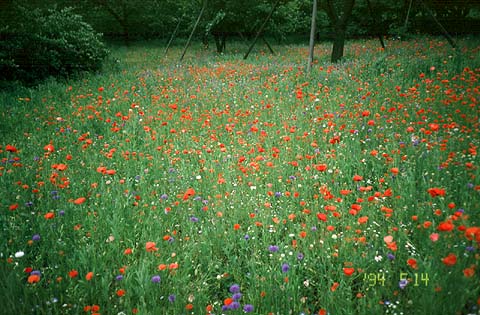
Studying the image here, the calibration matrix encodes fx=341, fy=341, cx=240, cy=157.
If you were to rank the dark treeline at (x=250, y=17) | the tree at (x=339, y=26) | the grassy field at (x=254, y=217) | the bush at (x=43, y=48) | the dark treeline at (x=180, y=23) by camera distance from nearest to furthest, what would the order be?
the grassy field at (x=254, y=217), the bush at (x=43, y=48), the dark treeline at (x=180, y=23), the tree at (x=339, y=26), the dark treeline at (x=250, y=17)

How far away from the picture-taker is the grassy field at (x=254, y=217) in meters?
2.23

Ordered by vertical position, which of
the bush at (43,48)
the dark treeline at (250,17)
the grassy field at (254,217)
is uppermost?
the dark treeline at (250,17)

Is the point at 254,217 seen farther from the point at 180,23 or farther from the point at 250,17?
the point at 180,23

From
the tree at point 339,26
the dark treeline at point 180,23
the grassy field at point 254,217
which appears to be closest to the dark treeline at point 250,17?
the dark treeline at point 180,23

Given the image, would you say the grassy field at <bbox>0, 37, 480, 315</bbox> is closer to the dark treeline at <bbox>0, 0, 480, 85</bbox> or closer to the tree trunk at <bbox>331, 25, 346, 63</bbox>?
the dark treeline at <bbox>0, 0, 480, 85</bbox>

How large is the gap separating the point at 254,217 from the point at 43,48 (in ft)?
37.9

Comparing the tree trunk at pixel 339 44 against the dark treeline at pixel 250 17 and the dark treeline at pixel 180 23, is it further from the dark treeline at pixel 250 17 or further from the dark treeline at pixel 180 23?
the dark treeline at pixel 250 17

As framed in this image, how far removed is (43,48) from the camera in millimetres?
11531

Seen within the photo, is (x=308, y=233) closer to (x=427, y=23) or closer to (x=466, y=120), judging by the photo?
(x=466, y=120)

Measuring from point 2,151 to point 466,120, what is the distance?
6489mm

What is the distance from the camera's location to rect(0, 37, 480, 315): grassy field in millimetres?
2229

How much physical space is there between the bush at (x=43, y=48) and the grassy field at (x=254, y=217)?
201 inches

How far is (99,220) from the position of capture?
10.5 feet

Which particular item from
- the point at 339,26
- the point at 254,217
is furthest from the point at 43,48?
the point at 254,217
